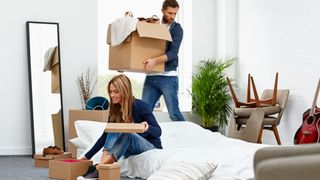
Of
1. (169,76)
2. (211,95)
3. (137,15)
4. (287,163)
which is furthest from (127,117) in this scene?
(137,15)

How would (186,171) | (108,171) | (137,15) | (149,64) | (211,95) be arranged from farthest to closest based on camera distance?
(137,15) < (211,95) < (149,64) < (108,171) < (186,171)

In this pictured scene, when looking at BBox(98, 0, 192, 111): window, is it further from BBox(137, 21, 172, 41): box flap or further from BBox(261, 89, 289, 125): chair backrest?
BBox(137, 21, 172, 41): box flap

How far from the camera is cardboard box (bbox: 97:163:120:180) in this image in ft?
10.7

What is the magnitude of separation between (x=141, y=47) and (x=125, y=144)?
3.39ft

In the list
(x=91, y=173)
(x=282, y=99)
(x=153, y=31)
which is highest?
(x=153, y=31)

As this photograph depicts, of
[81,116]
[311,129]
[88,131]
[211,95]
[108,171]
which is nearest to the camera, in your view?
[108,171]

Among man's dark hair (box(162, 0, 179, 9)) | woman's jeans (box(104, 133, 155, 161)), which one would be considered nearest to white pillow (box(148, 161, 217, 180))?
woman's jeans (box(104, 133, 155, 161))

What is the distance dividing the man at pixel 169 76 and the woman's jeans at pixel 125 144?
0.88 metres

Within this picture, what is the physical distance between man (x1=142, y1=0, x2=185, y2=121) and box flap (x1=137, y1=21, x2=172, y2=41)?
5.4 inches

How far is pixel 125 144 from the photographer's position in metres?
3.60

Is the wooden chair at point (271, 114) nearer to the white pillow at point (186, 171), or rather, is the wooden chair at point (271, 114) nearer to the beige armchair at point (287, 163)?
the white pillow at point (186, 171)

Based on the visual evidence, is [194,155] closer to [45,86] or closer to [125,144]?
[125,144]

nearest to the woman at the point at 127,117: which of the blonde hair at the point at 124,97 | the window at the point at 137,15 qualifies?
the blonde hair at the point at 124,97

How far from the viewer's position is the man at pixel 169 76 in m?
4.51
